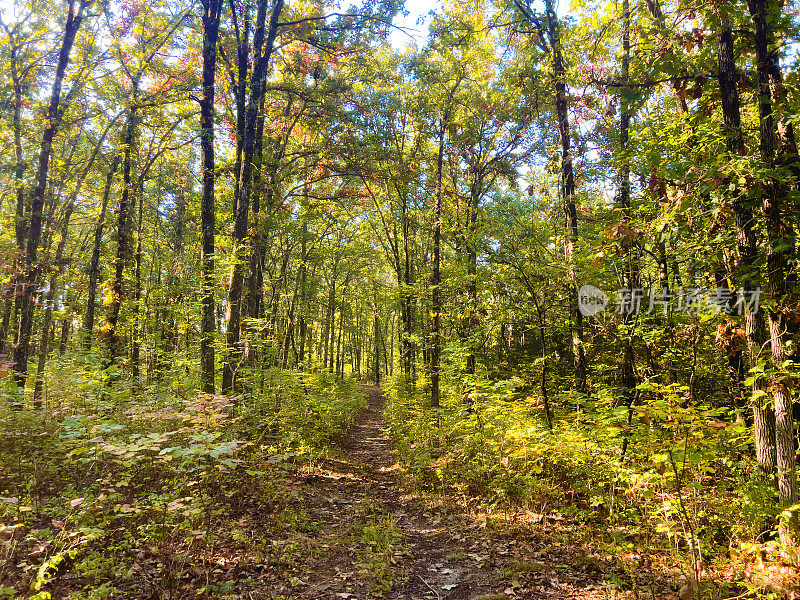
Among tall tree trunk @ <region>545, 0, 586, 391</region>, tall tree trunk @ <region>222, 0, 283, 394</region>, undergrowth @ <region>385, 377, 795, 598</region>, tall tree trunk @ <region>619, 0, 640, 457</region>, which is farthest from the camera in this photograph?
tall tree trunk @ <region>222, 0, 283, 394</region>

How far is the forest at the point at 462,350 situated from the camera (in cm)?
432

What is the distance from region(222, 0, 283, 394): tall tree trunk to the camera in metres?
9.19

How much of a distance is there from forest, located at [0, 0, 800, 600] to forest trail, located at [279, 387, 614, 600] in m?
0.05

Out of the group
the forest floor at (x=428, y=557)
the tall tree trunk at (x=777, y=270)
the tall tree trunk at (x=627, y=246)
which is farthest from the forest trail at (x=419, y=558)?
the tall tree trunk at (x=777, y=270)

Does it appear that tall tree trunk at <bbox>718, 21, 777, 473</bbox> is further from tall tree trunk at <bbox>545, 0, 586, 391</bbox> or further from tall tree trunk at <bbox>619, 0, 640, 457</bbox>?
tall tree trunk at <bbox>545, 0, 586, 391</bbox>

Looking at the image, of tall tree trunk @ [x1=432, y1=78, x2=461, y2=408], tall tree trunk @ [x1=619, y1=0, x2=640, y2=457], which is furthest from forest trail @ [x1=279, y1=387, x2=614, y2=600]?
tall tree trunk @ [x1=432, y1=78, x2=461, y2=408]

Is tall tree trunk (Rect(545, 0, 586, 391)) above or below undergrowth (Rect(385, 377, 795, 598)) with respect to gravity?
→ above

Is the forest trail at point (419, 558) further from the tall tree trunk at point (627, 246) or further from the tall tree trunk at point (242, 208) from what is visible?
the tall tree trunk at point (242, 208)

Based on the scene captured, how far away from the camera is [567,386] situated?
37.3ft

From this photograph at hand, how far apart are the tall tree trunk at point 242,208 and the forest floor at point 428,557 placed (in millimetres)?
3608

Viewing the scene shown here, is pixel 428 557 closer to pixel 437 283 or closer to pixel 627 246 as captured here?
pixel 627 246

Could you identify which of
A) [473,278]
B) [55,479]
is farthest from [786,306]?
[55,479]

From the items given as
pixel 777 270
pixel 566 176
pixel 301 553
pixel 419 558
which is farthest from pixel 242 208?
pixel 777 270

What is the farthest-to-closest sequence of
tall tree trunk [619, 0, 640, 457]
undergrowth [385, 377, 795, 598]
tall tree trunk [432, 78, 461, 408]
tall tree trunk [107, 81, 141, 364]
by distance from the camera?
tall tree trunk [432, 78, 461, 408], tall tree trunk [107, 81, 141, 364], tall tree trunk [619, 0, 640, 457], undergrowth [385, 377, 795, 598]
